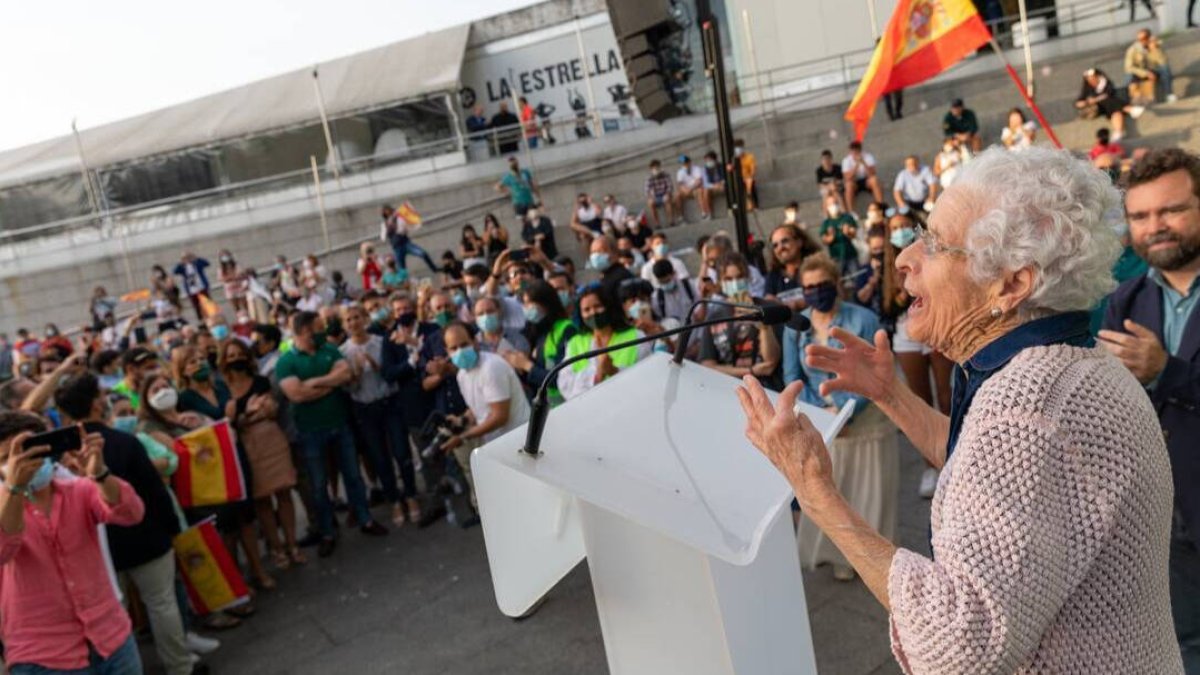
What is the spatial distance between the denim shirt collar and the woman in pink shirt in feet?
10.7

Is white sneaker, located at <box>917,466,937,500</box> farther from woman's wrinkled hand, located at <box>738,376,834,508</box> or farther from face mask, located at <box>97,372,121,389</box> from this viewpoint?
face mask, located at <box>97,372,121,389</box>

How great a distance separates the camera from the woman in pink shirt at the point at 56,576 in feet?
10.7

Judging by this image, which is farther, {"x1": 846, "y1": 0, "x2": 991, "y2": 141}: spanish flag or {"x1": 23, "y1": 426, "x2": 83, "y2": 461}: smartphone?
{"x1": 846, "y1": 0, "x2": 991, "y2": 141}: spanish flag

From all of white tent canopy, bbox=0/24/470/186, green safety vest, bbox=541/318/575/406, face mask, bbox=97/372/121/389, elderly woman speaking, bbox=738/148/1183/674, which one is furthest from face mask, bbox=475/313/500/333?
white tent canopy, bbox=0/24/470/186

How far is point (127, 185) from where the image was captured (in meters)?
23.2

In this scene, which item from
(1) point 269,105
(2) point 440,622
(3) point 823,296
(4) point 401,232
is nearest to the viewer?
(3) point 823,296

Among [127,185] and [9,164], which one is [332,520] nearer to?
[127,185]

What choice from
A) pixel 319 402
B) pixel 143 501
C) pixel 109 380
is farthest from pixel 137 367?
pixel 109 380

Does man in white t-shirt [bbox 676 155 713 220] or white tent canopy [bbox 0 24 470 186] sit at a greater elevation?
white tent canopy [bbox 0 24 470 186]

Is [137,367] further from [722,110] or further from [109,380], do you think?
[722,110]

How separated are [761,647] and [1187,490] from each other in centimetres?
145

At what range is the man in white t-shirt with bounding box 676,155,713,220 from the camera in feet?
48.7

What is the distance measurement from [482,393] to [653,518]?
386 centimetres

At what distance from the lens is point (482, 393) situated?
17.4ft
